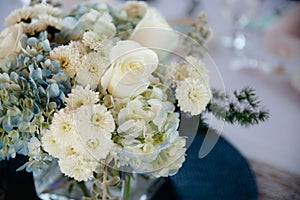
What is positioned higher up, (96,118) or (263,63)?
(263,63)

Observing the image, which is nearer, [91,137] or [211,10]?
[91,137]

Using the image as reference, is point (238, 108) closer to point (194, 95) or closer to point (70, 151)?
point (194, 95)

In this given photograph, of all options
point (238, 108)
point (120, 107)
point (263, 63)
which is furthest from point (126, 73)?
point (263, 63)

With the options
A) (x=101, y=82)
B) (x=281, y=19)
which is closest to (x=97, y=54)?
(x=101, y=82)

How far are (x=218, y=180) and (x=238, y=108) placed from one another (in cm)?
24

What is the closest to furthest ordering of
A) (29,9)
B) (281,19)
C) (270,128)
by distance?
(29,9) → (270,128) → (281,19)

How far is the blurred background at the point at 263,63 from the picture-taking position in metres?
0.85

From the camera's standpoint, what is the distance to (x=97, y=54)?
16.9 inches

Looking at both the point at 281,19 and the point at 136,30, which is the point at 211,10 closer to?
the point at 281,19

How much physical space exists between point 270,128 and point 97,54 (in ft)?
2.03

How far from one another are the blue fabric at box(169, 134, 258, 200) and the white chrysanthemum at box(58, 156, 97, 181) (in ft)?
0.76

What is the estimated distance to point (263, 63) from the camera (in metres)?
1.17

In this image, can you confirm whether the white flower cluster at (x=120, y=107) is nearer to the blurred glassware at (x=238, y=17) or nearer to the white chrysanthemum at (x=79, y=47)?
the white chrysanthemum at (x=79, y=47)

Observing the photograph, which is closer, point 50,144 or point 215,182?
point 50,144
